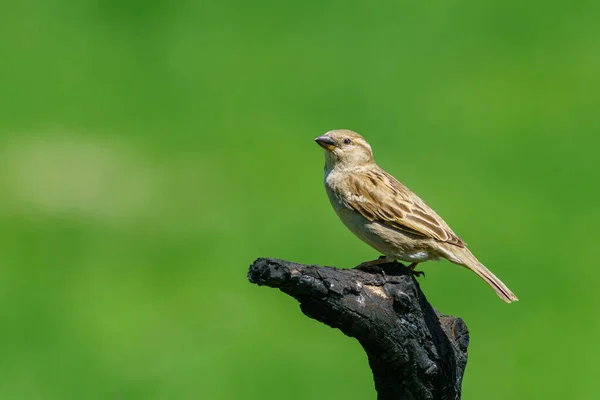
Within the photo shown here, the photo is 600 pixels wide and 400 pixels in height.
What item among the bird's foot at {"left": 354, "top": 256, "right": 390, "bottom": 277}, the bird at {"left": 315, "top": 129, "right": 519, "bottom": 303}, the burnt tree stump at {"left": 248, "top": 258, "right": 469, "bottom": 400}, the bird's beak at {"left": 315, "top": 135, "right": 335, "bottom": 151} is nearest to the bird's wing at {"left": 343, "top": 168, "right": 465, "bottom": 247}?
the bird at {"left": 315, "top": 129, "right": 519, "bottom": 303}

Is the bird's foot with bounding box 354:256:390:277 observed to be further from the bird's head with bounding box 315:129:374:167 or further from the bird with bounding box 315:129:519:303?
the bird's head with bounding box 315:129:374:167

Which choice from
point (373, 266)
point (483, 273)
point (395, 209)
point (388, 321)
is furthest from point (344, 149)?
point (388, 321)

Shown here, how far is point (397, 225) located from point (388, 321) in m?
1.19

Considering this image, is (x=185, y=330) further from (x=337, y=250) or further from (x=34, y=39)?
(x=34, y=39)

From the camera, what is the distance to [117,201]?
473 inches

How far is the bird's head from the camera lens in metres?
6.56

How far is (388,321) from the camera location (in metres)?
4.83

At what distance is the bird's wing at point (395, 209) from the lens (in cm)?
596

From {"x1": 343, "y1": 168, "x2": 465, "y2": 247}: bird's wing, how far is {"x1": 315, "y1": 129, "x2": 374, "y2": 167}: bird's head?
0.74 ft

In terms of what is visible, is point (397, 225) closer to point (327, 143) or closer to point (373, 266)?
point (373, 266)

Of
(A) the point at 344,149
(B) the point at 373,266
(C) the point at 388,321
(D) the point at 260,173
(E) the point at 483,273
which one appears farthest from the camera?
(D) the point at 260,173

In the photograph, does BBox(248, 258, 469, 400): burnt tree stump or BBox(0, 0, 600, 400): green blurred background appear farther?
BBox(0, 0, 600, 400): green blurred background

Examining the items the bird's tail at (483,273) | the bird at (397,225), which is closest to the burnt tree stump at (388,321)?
the bird's tail at (483,273)

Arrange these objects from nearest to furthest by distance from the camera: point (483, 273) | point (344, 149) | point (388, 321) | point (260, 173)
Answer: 1. point (388, 321)
2. point (483, 273)
3. point (344, 149)
4. point (260, 173)
